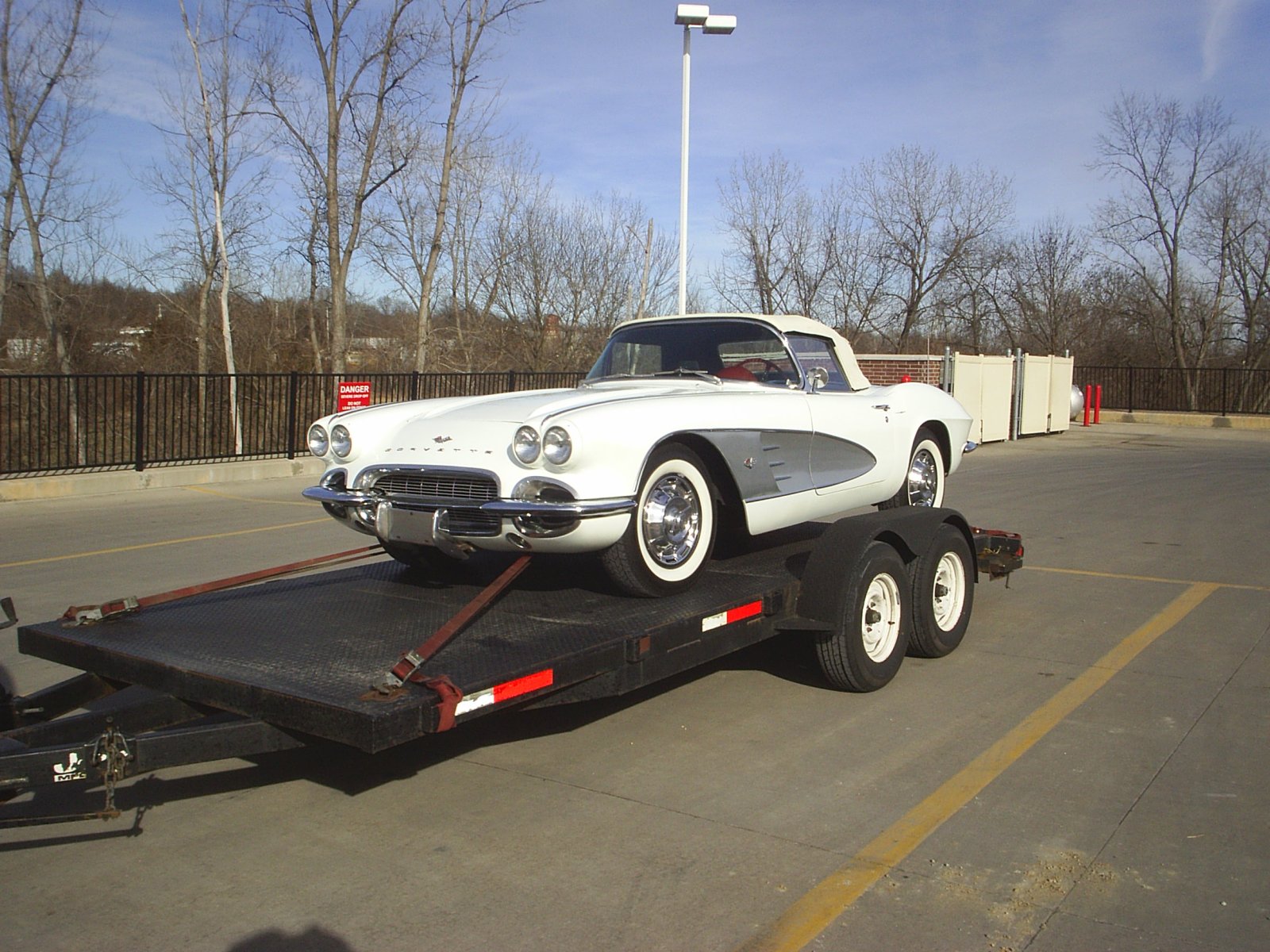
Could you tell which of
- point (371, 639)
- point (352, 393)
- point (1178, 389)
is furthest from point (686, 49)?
point (1178, 389)

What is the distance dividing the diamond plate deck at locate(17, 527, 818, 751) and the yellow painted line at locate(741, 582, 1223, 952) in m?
1.13

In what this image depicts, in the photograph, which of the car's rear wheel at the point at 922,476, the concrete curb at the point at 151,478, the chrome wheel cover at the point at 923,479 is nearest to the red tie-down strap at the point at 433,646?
the car's rear wheel at the point at 922,476

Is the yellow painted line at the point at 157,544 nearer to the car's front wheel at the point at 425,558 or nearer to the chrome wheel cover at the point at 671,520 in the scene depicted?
the car's front wheel at the point at 425,558

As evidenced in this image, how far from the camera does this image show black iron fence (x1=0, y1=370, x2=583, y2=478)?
14.6 m

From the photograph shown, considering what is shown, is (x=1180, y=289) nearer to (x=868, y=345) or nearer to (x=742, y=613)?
(x=868, y=345)

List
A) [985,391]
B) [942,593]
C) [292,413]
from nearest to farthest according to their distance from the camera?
[942,593] < [292,413] < [985,391]

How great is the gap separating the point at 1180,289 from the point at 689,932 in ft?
140

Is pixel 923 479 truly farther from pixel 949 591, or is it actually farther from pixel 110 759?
pixel 110 759

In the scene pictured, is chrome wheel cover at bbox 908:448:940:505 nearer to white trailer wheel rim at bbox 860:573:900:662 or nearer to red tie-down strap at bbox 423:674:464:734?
white trailer wheel rim at bbox 860:573:900:662

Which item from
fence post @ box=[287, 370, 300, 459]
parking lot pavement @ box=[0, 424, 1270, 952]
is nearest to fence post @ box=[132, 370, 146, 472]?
fence post @ box=[287, 370, 300, 459]

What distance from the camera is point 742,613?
503 centimetres

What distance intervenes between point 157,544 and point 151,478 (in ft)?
17.2

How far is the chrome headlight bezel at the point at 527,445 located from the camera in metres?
4.73

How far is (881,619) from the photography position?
228 inches
